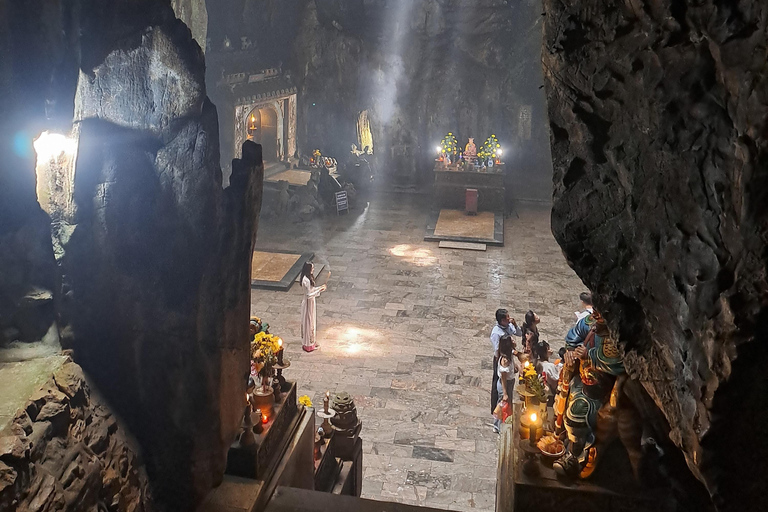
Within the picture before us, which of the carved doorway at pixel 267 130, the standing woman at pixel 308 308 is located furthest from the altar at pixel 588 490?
the carved doorway at pixel 267 130

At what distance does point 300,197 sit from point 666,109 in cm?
1965

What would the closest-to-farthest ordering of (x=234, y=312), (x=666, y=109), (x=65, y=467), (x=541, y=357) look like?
(x=666, y=109)
(x=65, y=467)
(x=234, y=312)
(x=541, y=357)

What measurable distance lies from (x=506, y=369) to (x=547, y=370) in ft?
5.63

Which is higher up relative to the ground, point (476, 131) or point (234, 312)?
point (476, 131)

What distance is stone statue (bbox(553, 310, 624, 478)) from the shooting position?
23.4 ft

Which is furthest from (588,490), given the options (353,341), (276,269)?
(276,269)

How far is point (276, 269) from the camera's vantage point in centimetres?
1894

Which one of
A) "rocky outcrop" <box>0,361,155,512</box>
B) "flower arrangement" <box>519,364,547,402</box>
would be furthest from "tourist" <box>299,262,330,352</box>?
"rocky outcrop" <box>0,361,155,512</box>

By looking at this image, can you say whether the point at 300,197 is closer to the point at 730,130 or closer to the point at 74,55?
the point at 74,55

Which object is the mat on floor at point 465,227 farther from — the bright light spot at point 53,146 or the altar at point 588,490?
the bright light spot at point 53,146

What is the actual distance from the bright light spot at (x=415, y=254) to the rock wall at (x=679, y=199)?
43.9ft

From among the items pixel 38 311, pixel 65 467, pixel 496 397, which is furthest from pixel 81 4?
pixel 496 397

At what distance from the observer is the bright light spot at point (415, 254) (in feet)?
65.6

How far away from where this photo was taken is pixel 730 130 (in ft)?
14.4
